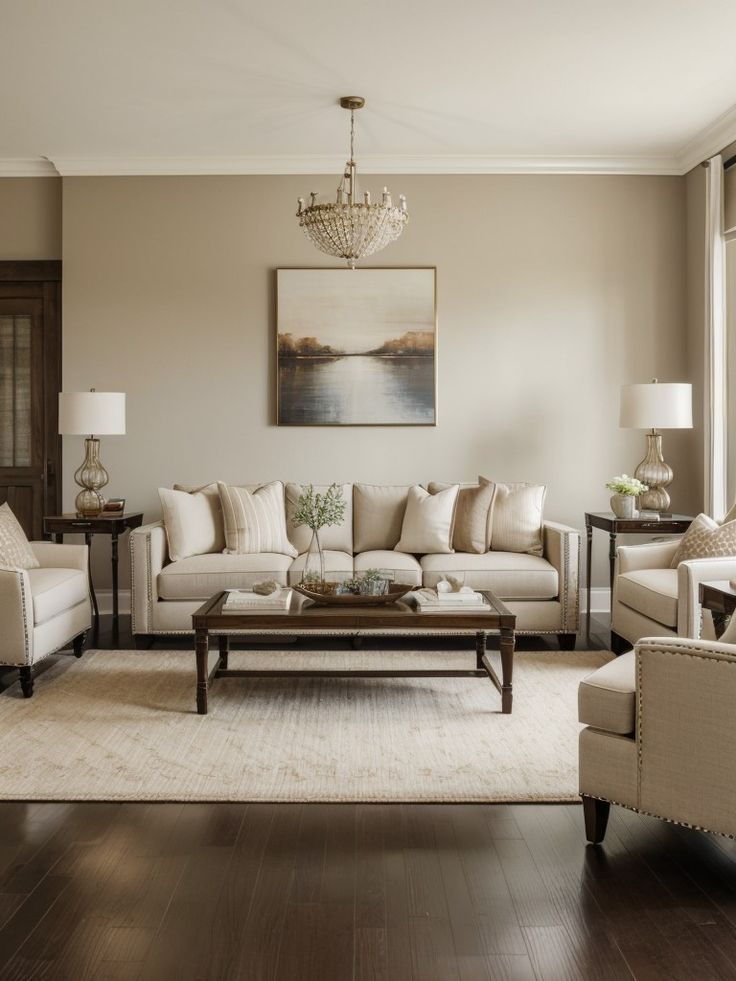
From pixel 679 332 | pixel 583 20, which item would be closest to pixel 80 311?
pixel 583 20

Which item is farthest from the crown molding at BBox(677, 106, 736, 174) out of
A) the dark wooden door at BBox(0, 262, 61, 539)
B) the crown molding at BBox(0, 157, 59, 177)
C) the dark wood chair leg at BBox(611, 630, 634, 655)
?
the dark wooden door at BBox(0, 262, 61, 539)

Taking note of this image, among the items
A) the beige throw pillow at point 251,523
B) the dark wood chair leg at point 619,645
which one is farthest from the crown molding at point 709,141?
the beige throw pillow at point 251,523

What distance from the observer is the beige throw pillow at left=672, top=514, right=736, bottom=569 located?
429 cm

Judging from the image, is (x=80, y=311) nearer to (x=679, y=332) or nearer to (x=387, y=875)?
(x=679, y=332)

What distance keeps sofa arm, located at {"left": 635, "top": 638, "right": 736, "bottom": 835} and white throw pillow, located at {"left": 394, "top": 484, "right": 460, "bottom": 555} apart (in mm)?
2864

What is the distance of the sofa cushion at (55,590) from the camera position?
166 inches

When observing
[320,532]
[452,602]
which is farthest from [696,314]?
[452,602]

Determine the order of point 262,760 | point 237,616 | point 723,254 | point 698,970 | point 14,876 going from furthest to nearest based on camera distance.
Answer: point 723,254, point 237,616, point 262,760, point 14,876, point 698,970

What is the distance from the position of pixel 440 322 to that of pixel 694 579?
274 cm

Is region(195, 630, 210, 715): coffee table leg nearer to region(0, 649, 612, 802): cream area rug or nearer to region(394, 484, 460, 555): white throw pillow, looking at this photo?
region(0, 649, 612, 802): cream area rug

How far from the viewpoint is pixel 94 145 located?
563cm

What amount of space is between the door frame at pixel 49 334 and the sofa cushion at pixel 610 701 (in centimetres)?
454

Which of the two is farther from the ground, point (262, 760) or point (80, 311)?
point (80, 311)

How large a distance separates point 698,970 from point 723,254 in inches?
180
